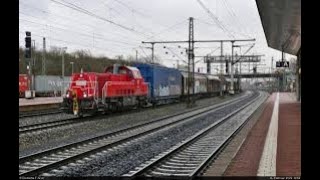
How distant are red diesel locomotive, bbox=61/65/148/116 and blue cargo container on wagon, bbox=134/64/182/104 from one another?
6.97 meters

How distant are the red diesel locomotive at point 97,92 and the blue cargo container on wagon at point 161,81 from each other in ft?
22.9

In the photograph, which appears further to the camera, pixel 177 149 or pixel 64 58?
pixel 64 58

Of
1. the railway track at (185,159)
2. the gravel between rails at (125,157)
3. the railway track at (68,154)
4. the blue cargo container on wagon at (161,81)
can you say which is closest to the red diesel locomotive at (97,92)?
the railway track at (68,154)

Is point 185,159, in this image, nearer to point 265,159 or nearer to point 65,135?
point 265,159

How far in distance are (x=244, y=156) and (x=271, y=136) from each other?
13.8ft

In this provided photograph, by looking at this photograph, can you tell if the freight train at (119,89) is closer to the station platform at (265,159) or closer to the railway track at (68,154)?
the railway track at (68,154)

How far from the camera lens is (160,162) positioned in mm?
11234

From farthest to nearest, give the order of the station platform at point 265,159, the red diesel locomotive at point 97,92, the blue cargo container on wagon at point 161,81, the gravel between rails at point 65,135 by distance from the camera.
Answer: the blue cargo container on wagon at point 161,81
the red diesel locomotive at point 97,92
the gravel between rails at point 65,135
the station platform at point 265,159

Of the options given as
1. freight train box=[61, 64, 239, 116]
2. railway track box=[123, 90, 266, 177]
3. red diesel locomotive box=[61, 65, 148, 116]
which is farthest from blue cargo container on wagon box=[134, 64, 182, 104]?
railway track box=[123, 90, 266, 177]

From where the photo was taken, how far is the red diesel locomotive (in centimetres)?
2431

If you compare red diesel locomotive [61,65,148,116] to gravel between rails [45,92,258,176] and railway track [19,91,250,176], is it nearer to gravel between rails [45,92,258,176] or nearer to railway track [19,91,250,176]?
railway track [19,91,250,176]

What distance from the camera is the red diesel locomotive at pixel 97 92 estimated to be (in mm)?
24312
